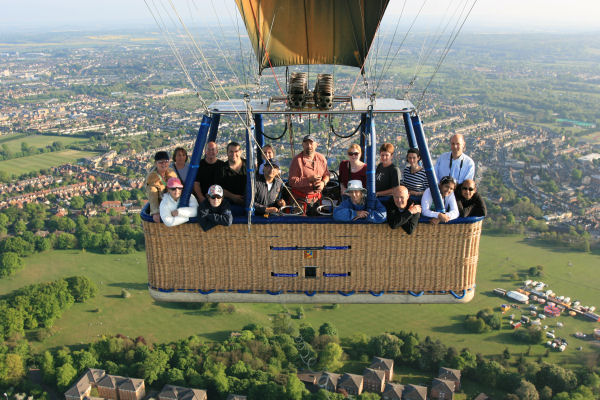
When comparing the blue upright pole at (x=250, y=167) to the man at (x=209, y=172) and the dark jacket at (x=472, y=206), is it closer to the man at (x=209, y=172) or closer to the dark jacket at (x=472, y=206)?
the man at (x=209, y=172)

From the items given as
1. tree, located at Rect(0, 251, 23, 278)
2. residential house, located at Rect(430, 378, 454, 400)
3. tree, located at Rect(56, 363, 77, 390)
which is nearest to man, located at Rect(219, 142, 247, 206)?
residential house, located at Rect(430, 378, 454, 400)

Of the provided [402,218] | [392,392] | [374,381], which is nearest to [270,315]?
[374,381]

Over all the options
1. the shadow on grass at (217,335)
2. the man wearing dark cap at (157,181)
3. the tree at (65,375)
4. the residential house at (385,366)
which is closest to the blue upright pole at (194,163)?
the man wearing dark cap at (157,181)

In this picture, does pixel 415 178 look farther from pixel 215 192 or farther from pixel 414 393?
pixel 414 393

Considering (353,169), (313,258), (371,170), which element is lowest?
(313,258)

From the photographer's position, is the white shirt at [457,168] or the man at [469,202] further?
the white shirt at [457,168]

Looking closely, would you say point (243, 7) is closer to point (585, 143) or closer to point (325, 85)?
point (325, 85)
